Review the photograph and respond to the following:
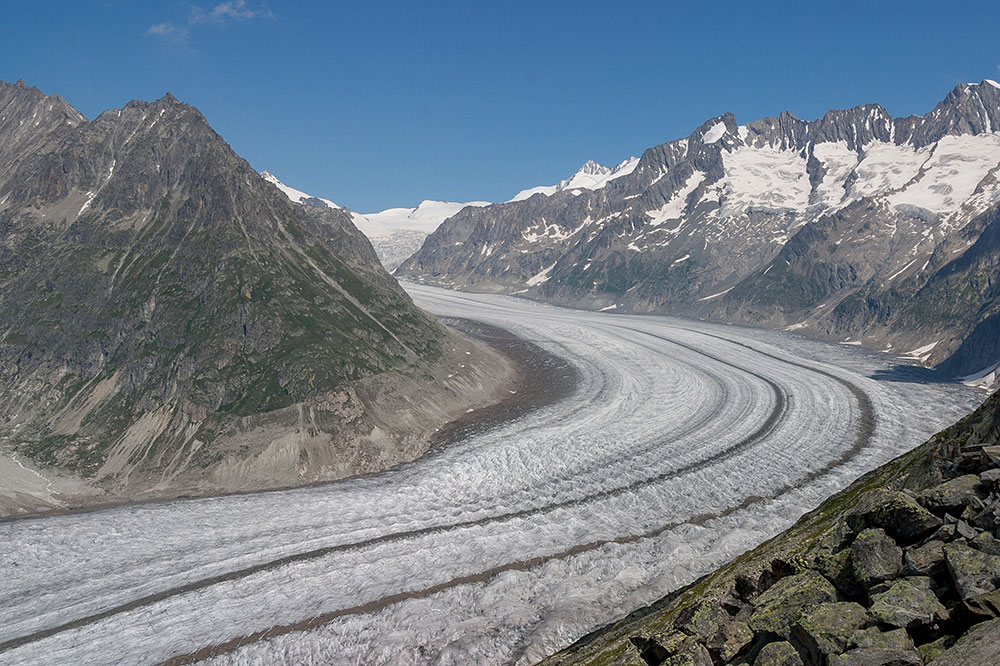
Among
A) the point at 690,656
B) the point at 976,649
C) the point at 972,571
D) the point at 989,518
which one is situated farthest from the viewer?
the point at 690,656

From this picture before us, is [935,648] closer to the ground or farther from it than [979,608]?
closer to the ground

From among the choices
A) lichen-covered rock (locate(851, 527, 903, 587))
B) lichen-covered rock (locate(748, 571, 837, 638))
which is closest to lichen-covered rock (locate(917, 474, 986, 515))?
lichen-covered rock (locate(851, 527, 903, 587))

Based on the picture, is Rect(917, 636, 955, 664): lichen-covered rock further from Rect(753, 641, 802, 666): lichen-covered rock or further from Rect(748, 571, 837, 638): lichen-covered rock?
Rect(748, 571, 837, 638): lichen-covered rock

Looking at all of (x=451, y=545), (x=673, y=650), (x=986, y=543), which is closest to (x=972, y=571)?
(x=986, y=543)

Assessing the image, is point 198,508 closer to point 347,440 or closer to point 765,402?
point 347,440

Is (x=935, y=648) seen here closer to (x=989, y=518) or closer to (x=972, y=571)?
(x=972, y=571)

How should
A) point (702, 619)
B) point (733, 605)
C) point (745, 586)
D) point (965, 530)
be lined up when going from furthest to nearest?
1. point (745, 586)
2. point (733, 605)
3. point (702, 619)
4. point (965, 530)
